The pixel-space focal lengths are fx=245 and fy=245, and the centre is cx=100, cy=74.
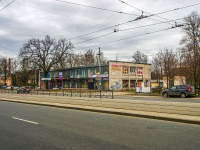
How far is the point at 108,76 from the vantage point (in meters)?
59.4

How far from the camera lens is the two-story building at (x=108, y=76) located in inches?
2358

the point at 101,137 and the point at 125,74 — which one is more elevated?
the point at 125,74

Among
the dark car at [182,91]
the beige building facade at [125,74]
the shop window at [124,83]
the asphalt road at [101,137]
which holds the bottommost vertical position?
the asphalt road at [101,137]

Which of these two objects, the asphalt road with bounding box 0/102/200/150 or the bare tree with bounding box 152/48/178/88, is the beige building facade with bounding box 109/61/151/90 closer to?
the bare tree with bounding box 152/48/178/88

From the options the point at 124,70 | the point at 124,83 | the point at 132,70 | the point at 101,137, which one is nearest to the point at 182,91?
the point at 101,137

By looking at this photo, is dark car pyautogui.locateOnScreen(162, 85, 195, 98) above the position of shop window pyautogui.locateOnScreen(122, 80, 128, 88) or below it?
below

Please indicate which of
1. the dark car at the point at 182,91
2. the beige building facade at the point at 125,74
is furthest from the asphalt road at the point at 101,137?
the beige building facade at the point at 125,74

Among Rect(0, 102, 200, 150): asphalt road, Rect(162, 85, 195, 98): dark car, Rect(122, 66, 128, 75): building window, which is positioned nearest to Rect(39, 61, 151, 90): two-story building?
Rect(122, 66, 128, 75): building window

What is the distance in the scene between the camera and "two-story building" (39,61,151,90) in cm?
5990

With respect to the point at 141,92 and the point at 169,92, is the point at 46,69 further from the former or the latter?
the point at 169,92

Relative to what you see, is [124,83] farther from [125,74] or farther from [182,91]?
[182,91]

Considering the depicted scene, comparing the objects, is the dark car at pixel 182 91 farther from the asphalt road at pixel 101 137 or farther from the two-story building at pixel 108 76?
the asphalt road at pixel 101 137

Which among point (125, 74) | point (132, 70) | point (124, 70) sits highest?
point (132, 70)

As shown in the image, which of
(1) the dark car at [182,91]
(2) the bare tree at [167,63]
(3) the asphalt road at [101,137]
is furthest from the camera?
(2) the bare tree at [167,63]
